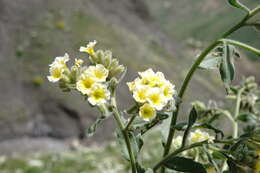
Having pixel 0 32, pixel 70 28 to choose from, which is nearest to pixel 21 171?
pixel 0 32

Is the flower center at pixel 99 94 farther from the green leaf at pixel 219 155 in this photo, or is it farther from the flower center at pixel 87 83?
the green leaf at pixel 219 155

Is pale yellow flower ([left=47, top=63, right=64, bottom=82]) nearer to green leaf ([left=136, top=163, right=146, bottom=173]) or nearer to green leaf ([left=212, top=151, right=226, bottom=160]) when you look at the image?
green leaf ([left=136, top=163, right=146, bottom=173])

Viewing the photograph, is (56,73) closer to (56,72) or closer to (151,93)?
(56,72)

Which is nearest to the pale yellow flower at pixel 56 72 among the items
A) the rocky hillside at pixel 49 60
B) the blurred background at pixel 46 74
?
the blurred background at pixel 46 74

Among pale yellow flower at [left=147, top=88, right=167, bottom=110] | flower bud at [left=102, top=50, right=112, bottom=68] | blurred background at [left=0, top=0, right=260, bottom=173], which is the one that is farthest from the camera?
blurred background at [left=0, top=0, right=260, bottom=173]

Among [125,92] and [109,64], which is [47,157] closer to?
[125,92]

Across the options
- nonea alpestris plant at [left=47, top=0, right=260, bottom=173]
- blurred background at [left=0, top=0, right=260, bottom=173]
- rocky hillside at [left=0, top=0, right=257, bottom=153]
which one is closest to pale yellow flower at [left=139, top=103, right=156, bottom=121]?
nonea alpestris plant at [left=47, top=0, right=260, bottom=173]
